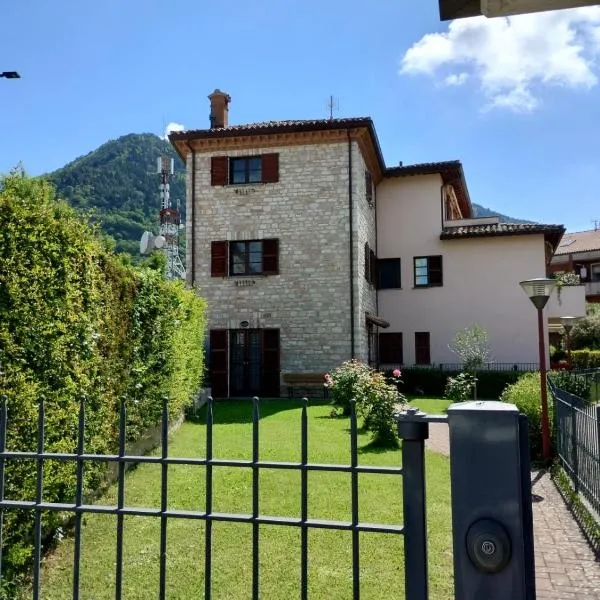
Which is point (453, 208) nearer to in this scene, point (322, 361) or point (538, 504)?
point (322, 361)

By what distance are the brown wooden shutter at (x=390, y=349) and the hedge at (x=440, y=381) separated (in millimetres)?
1535

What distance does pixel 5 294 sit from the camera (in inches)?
176

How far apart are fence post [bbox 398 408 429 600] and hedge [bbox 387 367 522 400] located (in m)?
17.4

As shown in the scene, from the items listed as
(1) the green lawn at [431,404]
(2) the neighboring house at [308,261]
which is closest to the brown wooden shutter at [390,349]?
(2) the neighboring house at [308,261]

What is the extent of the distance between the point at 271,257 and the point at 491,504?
1707 centimetres

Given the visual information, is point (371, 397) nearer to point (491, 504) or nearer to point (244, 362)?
point (491, 504)

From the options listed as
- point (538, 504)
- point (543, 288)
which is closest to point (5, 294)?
point (538, 504)

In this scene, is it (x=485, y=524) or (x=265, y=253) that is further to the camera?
(x=265, y=253)

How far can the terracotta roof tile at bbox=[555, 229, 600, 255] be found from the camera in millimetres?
47775

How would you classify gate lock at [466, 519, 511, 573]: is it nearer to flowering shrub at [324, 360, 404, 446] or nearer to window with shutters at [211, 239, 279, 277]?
flowering shrub at [324, 360, 404, 446]

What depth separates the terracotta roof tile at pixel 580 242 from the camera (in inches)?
1881

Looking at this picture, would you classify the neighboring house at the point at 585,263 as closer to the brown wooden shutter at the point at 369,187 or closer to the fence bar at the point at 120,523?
the brown wooden shutter at the point at 369,187

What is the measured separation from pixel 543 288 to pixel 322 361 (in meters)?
9.92

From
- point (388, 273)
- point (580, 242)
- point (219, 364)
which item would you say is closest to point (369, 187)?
point (388, 273)
